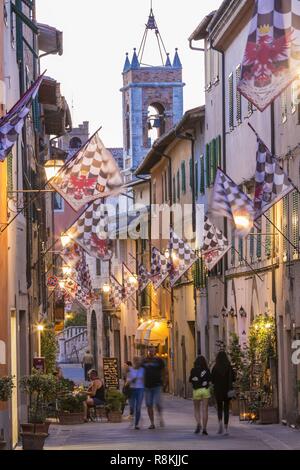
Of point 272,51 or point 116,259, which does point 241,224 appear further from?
point 116,259

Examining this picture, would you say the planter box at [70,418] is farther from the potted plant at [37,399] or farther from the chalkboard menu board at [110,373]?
the potted plant at [37,399]

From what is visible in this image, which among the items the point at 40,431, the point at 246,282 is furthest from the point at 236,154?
the point at 40,431

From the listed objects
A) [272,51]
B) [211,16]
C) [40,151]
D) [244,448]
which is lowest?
[244,448]

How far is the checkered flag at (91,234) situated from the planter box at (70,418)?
4289 millimetres

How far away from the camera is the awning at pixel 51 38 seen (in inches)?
2007

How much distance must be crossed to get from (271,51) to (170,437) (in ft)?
37.7

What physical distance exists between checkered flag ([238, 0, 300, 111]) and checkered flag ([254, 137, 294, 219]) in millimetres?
5753

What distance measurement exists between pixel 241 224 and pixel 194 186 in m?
25.4

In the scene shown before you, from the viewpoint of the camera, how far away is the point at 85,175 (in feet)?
82.9

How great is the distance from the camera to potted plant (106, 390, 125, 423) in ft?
127

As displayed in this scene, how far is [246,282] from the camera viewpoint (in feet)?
135

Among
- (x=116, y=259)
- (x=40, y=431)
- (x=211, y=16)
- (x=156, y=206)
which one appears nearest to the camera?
(x=40, y=431)

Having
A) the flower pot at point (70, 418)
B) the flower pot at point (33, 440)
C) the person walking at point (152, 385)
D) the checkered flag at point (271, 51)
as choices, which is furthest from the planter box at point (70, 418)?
the checkered flag at point (271, 51)
